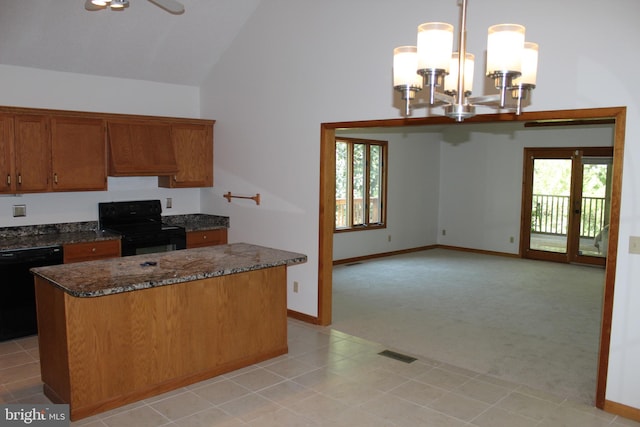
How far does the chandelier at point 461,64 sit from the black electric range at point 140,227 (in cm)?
382

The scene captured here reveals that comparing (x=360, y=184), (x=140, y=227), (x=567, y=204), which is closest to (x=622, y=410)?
(x=140, y=227)

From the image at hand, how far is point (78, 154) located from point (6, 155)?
2.10ft

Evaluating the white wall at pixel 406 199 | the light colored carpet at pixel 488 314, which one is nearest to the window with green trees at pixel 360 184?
the white wall at pixel 406 199

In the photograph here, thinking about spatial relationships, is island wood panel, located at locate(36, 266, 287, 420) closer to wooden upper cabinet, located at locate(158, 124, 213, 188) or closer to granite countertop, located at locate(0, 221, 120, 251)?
granite countertop, located at locate(0, 221, 120, 251)

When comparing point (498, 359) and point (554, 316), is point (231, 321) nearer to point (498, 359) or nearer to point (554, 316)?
point (498, 359)

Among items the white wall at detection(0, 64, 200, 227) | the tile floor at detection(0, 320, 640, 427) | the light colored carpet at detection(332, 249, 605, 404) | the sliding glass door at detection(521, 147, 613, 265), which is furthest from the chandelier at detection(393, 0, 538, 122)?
the sliding glass door at detection(521, 147, 613, 265)

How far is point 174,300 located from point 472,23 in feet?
9.71

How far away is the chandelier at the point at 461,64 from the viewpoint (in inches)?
82.3

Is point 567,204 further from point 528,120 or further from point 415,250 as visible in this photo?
point 528,120

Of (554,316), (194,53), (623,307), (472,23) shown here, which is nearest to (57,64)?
(194,53)

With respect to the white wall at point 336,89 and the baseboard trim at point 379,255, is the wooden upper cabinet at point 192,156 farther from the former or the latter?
the baseboard trim at point 379,255

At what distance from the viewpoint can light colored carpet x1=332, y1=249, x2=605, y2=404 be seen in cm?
429

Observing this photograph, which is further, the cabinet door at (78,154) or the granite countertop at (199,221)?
the granite countertop at (199,221)

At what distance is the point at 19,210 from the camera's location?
5.21 m
